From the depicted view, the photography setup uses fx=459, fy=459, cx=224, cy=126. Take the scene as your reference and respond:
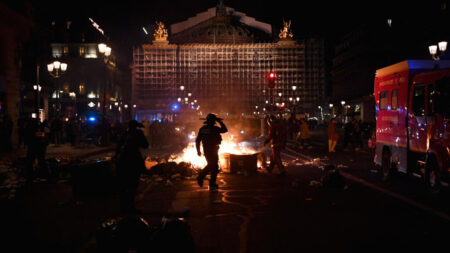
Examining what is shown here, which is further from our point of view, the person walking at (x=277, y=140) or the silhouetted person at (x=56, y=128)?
the silhouetted person at (x=56, y=128)

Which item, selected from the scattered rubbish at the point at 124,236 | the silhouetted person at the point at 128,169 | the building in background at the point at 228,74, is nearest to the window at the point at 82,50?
the building in background at the point at 228,74

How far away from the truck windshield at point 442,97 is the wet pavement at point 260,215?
1758 mm

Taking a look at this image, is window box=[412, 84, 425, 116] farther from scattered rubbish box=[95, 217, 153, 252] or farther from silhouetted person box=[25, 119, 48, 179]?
silhouetted person box=[25, 119, 48, 179]

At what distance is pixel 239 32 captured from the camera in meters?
108

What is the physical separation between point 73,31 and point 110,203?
275ft

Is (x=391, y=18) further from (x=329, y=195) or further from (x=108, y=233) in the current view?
(x=108, y=233)

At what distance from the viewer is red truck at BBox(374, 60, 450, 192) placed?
30.7 ft

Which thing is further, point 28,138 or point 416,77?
point 28,138

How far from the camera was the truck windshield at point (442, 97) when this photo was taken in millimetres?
9320

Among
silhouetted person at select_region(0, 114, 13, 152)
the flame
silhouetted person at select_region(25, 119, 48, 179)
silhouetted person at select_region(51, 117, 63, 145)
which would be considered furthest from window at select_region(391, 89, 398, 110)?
silhouetted person at select_region(51, 117, 63, 145)

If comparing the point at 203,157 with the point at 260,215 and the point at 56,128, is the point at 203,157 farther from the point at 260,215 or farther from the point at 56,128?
the point at 56,128

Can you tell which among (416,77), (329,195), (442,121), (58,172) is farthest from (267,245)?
(58,172)

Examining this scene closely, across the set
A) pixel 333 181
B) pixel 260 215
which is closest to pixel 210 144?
pixel 333 181

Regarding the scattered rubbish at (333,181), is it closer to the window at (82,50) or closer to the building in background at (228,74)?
the building in background at (228,74)
